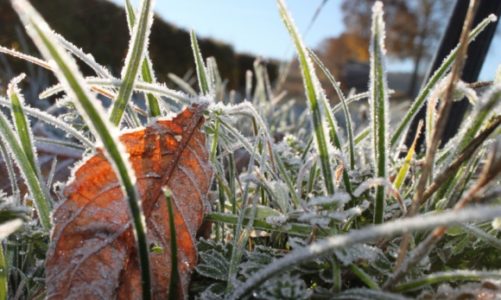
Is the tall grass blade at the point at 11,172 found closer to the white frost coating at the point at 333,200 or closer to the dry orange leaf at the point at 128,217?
the dry orange leaf at the point at 128,217

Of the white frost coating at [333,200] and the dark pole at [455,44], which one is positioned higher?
the dark pole at [455,44]

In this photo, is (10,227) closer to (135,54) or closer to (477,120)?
(135,54)

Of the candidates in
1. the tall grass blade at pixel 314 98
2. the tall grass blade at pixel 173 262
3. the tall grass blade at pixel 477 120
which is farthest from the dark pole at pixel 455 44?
the tall grass blade at pixel 173 262

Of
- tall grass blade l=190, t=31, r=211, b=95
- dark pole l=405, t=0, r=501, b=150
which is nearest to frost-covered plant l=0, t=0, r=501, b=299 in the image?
tall grass blade l=190, t=31, r=211, b=95

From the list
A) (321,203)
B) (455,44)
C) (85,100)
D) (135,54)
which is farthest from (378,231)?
(455,44)

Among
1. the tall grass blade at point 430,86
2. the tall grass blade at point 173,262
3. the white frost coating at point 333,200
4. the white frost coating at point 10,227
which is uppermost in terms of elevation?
the tall grass blade at point 430,86
